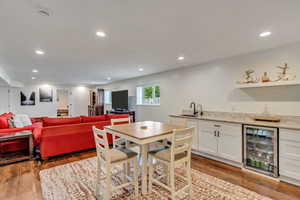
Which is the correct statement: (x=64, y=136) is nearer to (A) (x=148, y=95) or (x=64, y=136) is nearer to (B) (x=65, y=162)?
(B) (x=65, y=162)

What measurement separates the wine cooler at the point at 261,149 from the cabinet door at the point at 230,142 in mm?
104

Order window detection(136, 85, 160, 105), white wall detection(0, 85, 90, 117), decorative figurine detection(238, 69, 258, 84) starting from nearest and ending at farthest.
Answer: decorative figurine detection(238, 69, 258, 84) < window detection(136, 85, 160, 105) < white wall detection(0, 85, 90, 117)

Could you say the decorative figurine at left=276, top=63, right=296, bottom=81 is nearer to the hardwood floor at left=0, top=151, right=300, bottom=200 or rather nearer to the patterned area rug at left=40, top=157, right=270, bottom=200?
the hardwood floor at left=0, top=151, right=300, bottom=200

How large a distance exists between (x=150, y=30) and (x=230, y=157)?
2956 millimetres

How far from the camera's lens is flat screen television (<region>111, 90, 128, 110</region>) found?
722 cm

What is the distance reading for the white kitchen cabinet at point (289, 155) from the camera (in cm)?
240

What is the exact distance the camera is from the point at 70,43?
2869 millimetres

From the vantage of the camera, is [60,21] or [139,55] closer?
[60,21]

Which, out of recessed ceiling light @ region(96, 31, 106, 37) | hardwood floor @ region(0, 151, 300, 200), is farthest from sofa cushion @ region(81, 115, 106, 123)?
recessed ceiling light @ region(96, 31, 106, 37)

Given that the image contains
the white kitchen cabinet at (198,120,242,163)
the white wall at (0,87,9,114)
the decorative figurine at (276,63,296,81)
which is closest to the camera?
the decorative figurine at (276,63,296,81)

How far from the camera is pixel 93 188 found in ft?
7.59

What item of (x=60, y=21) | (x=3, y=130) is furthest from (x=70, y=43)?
(x=3, y=130)

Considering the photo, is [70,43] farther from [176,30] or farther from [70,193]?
[70,193]

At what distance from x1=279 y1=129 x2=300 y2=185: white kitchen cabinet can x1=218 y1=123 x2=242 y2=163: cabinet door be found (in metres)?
0.63
